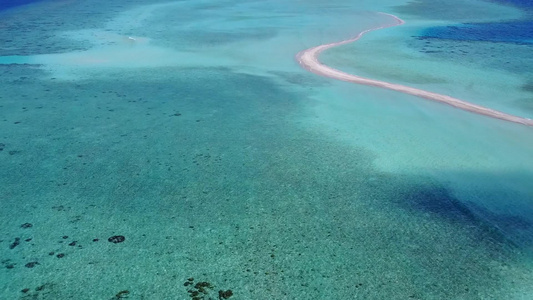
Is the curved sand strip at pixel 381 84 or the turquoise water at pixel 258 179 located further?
the curved sand strip at pixel 381 84

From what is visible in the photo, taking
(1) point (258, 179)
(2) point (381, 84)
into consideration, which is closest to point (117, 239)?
(1) point (258, 179)

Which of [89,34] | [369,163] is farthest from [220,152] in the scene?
[89,34]

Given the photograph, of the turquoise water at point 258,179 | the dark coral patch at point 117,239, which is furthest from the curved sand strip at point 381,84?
the dark coral patch at point 117,239

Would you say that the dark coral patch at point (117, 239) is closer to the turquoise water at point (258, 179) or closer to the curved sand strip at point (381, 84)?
the turquoise water at point (258, 179)

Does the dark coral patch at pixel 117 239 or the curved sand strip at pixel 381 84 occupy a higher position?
the curved sand strip at pixel 381 84

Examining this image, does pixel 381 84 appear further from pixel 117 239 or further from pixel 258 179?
pixel 117 239

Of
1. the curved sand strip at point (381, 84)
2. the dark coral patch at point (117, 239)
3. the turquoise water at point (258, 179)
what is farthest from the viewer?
the curved sand strip at point (381, 84)

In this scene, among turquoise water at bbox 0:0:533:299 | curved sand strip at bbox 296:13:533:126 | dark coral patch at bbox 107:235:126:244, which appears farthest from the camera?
curved sand strip at bbox 296:13:533:126

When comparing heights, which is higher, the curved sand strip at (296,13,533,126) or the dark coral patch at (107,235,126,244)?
the curved sand strip at (296,13,533,126)

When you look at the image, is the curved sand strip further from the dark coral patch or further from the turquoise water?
the dark coral patch

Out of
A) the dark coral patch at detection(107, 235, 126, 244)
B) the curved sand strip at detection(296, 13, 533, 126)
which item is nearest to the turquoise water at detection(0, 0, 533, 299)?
the dark coral patch at detection(107, 235, 126, 244)
